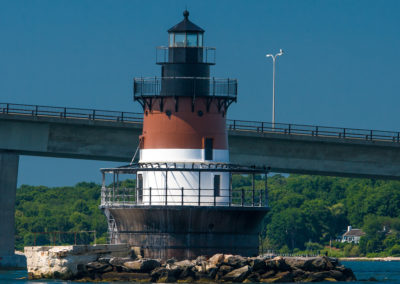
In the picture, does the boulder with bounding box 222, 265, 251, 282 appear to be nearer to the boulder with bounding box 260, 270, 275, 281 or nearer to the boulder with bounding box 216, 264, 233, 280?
the boulder with bounding box 216, 264, 233, 280

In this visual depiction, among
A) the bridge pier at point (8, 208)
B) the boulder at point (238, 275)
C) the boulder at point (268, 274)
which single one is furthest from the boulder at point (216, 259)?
the bridge pier at point (8, 208)

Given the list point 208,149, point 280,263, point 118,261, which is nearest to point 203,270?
point 280,263

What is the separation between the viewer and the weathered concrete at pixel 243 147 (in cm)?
9344

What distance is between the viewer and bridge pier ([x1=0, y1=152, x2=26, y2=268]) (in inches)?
3642

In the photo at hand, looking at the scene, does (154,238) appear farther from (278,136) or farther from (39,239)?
(39,239)

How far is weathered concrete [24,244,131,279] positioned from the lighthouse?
208 cm

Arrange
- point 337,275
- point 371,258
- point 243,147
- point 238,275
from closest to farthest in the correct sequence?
point 238,275 → point 337,275 → point 243,147 → point 371,258

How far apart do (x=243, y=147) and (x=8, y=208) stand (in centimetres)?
1847

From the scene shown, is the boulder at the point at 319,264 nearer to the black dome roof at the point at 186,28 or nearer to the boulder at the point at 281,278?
the boulder at the point at 281,278

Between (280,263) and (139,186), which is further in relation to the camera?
(139,186)

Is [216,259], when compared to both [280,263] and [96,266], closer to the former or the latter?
[280,263]

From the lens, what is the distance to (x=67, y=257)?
228 feet

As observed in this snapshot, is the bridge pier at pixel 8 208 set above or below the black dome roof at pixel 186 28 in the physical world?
below

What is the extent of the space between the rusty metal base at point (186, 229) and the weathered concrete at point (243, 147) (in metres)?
23.1
